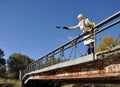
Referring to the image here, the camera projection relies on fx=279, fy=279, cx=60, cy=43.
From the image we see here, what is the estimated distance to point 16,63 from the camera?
88.6 m

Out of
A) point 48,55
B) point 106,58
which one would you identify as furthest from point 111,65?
point 48,55

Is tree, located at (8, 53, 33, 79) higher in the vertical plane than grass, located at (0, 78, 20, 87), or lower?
higher

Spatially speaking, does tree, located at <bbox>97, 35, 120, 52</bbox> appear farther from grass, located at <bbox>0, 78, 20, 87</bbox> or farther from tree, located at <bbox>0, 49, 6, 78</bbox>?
tree, located at <bbox>0, 49, 6, 78</bbox>

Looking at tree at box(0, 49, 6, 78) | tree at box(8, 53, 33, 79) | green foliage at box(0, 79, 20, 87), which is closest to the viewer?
green foliage at box(0, 79, 20, 87)

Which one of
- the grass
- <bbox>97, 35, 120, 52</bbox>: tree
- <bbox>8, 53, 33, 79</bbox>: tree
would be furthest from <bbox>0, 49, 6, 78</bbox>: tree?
<bbox>97, 35, 120, 52</bbox>: tree

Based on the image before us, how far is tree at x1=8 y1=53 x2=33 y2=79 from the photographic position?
84.0 m

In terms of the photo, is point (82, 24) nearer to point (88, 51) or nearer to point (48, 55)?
point (88, 51)

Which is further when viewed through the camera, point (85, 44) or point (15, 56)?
point (15, 56)

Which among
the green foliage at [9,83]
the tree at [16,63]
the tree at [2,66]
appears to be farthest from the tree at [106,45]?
the tree at [2,66]

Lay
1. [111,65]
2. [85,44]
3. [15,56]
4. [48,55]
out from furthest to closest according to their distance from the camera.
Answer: [15,56] < [48,55] < [85,44] < [111,65]

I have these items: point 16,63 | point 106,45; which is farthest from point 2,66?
point 106,45

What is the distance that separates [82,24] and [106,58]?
9.85 ft

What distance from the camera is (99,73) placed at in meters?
9.39

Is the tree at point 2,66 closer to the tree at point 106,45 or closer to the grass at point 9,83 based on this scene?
the grass at point 9,83
